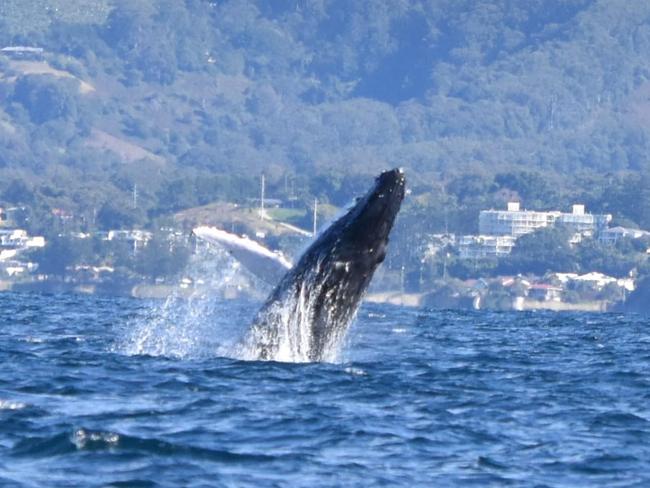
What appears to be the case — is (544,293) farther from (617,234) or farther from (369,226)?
(369,226)

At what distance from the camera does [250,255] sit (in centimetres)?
1928

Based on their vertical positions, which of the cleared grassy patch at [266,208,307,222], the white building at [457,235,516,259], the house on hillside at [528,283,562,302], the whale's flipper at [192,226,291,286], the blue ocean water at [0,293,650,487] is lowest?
the blue ocean water at [0,293,650,487]

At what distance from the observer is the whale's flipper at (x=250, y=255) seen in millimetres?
19234

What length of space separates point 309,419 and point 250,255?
2197 mm

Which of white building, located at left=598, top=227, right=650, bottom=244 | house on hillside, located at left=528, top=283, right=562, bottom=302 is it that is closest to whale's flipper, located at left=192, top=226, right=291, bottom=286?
house on hillside, located at left=528, top=283, right=562, bottom=302

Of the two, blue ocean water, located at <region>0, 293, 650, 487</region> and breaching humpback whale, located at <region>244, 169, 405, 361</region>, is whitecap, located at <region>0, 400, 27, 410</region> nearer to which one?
blue ocean water, located at <region>0, 293, 650, 487</region>

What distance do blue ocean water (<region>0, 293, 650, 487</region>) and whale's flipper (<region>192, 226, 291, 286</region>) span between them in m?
1.11

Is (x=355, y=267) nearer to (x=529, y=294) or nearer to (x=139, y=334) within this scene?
(x=139, y=334)

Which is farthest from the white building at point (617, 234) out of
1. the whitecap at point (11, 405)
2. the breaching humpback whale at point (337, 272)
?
the whitecap at point (11, 405)

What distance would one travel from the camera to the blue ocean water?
15.7 meters

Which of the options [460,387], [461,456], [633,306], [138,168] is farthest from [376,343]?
[138,168]

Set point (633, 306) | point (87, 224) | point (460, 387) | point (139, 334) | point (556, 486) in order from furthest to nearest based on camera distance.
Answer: point (87, 224)
point (633, 306)
point (139, 334)
point (460, 387)
point (556, 486)

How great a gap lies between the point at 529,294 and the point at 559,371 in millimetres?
113481

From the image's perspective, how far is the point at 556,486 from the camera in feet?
50.5
